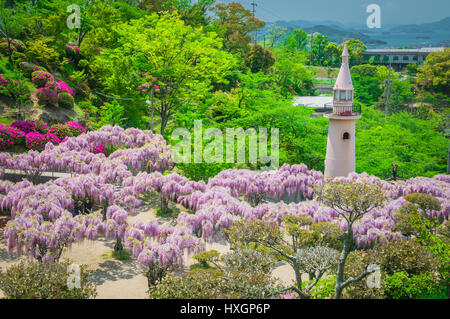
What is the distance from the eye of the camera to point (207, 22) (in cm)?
5972

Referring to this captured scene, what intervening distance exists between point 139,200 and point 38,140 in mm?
13155

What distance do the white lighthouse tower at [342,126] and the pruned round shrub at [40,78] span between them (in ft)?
88.4

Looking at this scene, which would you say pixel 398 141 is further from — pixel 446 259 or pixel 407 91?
pixel 407 91

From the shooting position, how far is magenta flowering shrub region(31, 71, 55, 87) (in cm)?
3834

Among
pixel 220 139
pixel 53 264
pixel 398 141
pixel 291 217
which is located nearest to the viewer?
pixel 53 264

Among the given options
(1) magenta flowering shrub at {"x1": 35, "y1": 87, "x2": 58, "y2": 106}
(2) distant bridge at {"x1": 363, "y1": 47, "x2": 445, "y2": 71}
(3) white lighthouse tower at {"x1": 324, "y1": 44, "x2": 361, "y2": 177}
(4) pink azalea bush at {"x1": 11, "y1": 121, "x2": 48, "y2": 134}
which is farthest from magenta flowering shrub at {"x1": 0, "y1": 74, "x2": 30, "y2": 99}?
(2) distant bridge at {"x1": 363, "y1": 47, "x2": 445, "y2": 71}

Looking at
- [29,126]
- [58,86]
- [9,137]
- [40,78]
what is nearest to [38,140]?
[9,137]

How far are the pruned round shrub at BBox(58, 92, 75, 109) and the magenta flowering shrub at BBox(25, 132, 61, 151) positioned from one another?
24.5 ft

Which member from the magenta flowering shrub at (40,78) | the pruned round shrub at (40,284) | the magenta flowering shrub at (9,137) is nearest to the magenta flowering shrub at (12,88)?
the magenta flowering shrub at (40,78)

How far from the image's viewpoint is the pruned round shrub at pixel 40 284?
11297mm

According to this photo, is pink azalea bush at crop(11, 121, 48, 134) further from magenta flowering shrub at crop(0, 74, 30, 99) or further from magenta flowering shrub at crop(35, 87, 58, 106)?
magenta flowering shrub at crop(35, 87, 58, 106)

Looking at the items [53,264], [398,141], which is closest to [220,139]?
[398,141]

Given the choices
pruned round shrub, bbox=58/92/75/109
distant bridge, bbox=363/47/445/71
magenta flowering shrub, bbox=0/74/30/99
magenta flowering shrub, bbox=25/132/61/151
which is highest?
distant bridge, bbox=363/47/445/71
